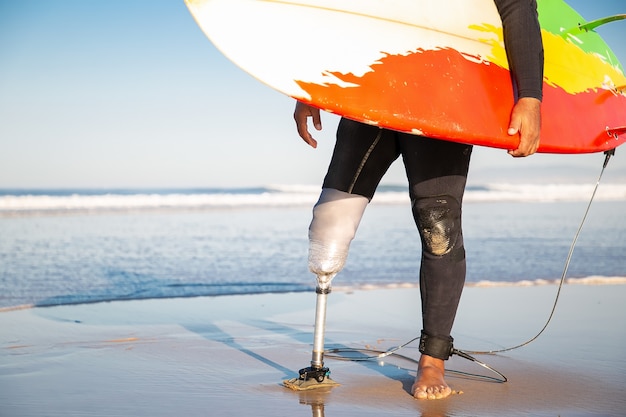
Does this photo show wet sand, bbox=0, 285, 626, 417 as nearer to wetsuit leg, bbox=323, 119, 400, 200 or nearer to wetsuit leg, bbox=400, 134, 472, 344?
wetsuit leg, bbox=400, 134, 472, 344

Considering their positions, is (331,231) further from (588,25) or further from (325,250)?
(588,25)

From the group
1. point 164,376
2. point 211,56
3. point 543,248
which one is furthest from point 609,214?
point 211,56

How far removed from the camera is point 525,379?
273 cm

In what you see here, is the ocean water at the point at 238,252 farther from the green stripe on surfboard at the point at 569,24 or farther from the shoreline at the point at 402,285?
the green stripe on surfboard at the point at 569,24

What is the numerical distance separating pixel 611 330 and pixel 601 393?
1183mm

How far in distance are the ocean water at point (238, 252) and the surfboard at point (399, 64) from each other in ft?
8.26

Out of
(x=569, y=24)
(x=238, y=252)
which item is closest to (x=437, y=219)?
(x=569, y=24)

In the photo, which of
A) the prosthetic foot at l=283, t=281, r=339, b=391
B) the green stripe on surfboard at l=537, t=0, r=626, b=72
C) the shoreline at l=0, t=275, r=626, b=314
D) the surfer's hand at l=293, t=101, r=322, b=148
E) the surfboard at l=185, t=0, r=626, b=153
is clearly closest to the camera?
the surfboard at l=185, t=0, r=626, b=153

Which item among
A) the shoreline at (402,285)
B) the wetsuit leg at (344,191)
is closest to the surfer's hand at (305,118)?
the wetsuit leg at (344,191)

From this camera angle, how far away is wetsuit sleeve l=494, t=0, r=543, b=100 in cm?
254

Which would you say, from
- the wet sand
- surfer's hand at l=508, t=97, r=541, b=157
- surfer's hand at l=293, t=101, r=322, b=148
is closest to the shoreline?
the wet sand

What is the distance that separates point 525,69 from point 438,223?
0.60 metres

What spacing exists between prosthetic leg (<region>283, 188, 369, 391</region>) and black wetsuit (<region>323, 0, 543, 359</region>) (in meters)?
0.05

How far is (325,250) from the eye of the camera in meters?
2.50
